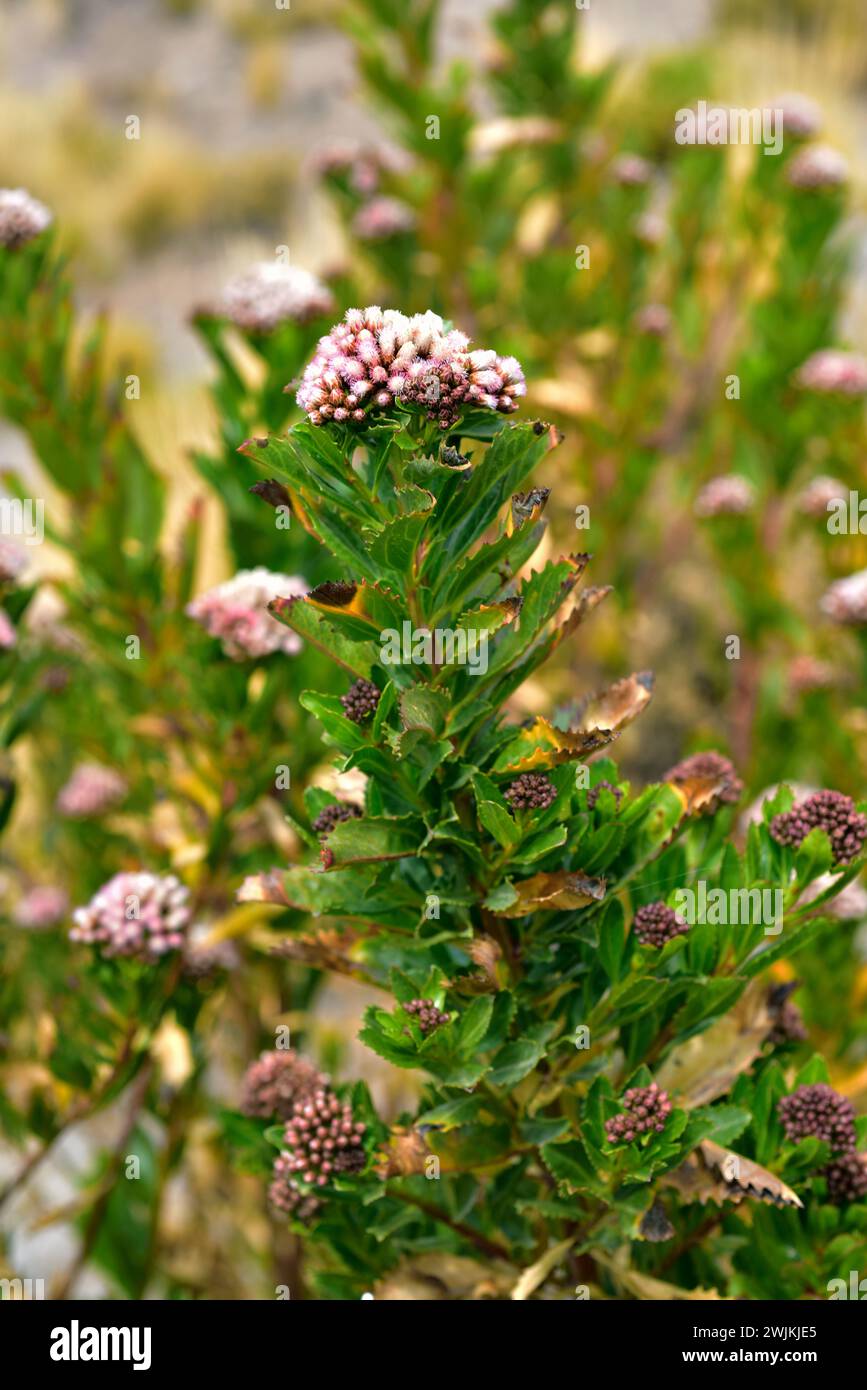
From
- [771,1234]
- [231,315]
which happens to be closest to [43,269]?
[231,315]

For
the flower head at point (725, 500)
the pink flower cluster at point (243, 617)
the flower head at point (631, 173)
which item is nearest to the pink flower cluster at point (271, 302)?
the pink flower cluster at point (243, 617)

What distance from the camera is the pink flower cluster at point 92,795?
2.57m

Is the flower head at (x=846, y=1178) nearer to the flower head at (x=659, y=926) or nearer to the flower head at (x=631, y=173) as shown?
the flower head at (x=659, y=926)

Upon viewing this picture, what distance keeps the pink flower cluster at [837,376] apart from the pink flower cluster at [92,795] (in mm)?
1629

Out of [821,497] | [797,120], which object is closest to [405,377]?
[821,497]

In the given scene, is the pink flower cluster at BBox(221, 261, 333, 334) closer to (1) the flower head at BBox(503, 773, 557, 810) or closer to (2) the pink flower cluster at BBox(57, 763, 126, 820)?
(2) the pink flower cluster at BBox(57, 763, 126, 820)

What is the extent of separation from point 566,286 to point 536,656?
7.61 ft

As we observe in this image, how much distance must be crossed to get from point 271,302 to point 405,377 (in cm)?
120

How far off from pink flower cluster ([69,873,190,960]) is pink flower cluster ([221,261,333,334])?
36.4 inches

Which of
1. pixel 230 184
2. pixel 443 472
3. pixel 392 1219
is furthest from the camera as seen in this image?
pixel 230 184

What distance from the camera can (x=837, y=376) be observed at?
8.75 feet

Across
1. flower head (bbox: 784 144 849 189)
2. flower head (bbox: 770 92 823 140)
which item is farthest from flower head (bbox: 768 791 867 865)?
flower head (bbox: 770 92 823 140)
